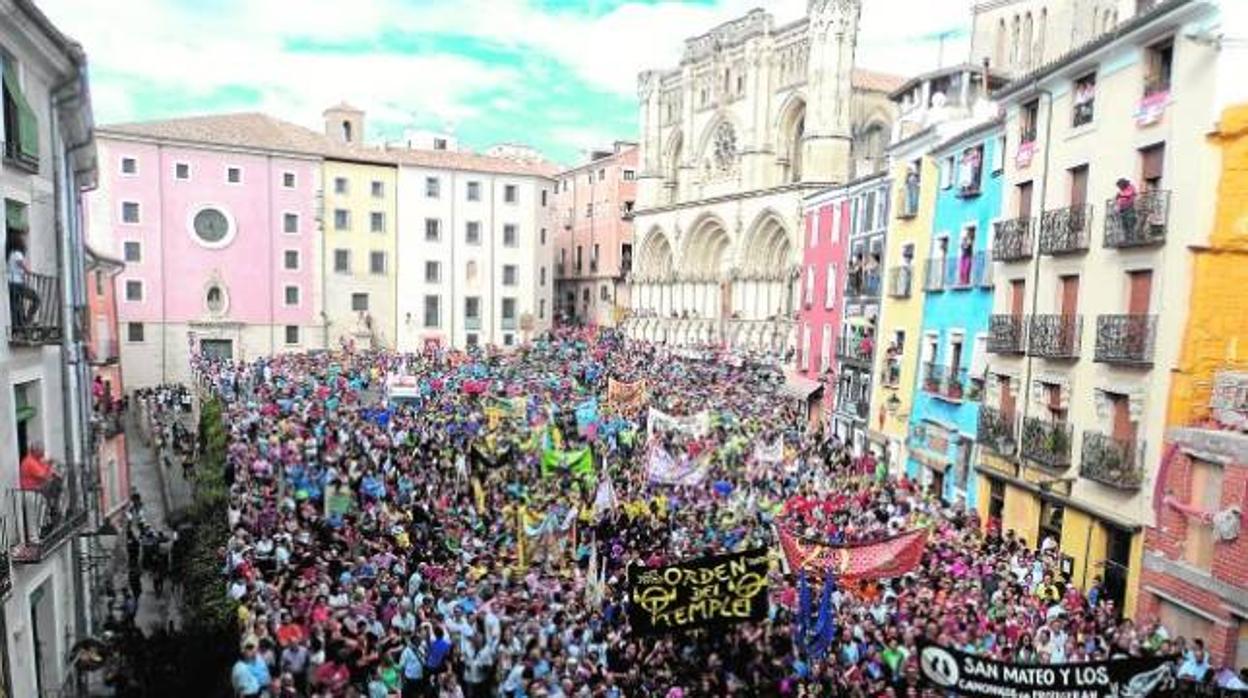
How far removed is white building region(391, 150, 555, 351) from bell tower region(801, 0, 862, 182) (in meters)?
21.4

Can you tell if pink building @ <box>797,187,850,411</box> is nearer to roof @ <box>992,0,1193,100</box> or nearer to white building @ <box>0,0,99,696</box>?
roof @ <box>992,0,1193,100</box>

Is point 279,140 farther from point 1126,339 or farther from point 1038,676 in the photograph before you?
point 1038,676

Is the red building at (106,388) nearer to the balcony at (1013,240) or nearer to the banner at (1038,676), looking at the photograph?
the banner at (1038,676)

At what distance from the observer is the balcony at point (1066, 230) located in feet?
70.0

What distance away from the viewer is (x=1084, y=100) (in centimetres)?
2203

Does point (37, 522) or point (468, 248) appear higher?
point (468, 248)

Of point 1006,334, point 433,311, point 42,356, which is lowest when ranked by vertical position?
point 433,311

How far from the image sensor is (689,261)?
6550 cm

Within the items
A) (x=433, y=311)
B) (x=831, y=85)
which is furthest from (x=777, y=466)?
(x=433, y=311)

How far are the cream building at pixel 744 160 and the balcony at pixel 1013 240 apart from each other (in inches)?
1015

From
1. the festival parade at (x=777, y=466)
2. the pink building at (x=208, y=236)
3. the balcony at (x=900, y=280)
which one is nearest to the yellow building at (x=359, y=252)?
the pink building at (x=208, y=236)

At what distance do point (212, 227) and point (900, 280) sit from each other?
138 ft

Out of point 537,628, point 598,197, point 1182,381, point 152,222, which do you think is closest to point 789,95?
point 598,197

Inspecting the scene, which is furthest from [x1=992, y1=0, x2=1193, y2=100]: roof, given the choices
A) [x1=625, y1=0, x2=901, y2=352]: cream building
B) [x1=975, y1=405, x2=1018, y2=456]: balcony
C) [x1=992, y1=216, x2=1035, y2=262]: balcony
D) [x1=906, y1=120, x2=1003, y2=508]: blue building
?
[x1=625, y1=0, x2=901, y2=352]: cream building
